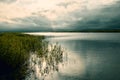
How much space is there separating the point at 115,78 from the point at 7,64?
12491mm

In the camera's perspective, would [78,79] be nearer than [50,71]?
Yes

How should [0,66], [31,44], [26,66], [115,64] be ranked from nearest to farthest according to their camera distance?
[0,66] < [26,66] < [115,64] < [31,44]

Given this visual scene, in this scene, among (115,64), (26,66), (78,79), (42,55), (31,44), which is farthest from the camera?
(31,44)

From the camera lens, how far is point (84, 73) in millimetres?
25812

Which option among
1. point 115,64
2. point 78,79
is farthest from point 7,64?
point 115,64

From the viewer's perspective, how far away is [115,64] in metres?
30.8

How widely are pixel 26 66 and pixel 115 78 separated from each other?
11370 mm

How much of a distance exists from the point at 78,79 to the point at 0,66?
9284 millimetres

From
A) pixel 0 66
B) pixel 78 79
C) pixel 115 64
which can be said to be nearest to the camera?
pixel 78 79

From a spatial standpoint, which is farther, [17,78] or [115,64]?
[115,64]

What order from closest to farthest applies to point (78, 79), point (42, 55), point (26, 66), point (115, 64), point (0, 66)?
point (78, 79) < point (0, 66) < point (26, 66) < point (115, 64) < point (42, 55)

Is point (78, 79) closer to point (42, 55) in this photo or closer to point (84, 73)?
point (84, 73)

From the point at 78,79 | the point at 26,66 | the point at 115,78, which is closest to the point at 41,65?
Answer: the point at 26,66

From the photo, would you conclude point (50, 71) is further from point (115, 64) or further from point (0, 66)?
point (115, 64)
